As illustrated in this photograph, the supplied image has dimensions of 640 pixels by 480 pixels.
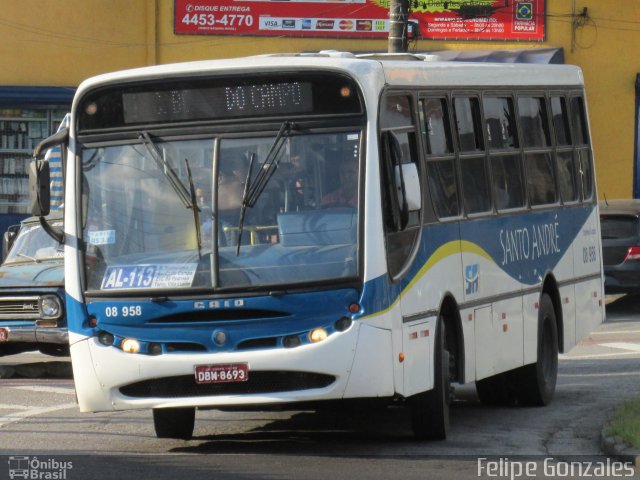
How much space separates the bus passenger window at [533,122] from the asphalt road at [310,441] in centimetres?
239

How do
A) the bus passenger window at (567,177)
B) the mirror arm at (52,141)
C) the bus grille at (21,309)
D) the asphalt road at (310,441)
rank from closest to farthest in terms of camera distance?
the asphalt road at (310,441) < the mirror arm at (52,141) < the bus passenger window at (567,177) < the bus grille at (21,309)

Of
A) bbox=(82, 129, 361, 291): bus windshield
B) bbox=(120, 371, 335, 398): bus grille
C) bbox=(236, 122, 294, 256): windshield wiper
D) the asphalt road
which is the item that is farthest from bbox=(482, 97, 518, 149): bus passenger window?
bbox=(120, 371, 335, 398): bus grille

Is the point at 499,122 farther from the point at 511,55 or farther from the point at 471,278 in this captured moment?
the point at 511,55

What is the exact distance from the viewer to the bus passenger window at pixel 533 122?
13562 mm

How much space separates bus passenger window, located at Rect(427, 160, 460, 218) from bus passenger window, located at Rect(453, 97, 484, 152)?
14.9 inches

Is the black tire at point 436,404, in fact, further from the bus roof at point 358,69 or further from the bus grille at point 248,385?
the bus roof at point 358,69

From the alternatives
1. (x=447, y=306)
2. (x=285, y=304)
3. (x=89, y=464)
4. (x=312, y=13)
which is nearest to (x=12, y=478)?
(x=89, y=464)

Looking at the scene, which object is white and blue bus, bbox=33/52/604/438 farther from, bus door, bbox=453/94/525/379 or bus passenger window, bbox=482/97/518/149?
bus passenger window, bbox=482/97/518/149

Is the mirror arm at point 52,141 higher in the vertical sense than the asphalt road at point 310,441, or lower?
higher

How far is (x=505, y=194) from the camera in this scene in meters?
12.9

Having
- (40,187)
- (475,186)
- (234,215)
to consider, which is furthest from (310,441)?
(40,187)

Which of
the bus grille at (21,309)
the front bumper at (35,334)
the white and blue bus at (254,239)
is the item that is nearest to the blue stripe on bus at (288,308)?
the white and blue bus at (254,239)

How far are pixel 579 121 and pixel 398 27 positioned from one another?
22.6 feet

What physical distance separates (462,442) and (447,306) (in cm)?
103
